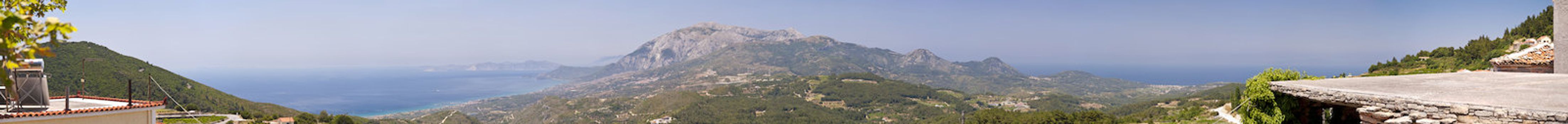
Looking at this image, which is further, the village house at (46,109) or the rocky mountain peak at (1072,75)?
the rocky mountain peak at (1072,75)

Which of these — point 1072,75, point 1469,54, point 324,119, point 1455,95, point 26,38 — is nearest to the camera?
point 26,38

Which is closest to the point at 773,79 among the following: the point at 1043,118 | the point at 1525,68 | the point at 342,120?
the point at 1043,118

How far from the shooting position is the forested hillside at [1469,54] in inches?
1318

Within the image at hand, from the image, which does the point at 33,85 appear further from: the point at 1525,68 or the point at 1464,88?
the point at 1525,68

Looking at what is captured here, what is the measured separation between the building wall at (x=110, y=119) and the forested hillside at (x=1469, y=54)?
37.9 m

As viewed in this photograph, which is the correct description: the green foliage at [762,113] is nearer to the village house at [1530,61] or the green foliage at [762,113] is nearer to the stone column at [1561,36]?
the village house at [1530,61]

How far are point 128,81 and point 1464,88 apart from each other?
65.6 meters

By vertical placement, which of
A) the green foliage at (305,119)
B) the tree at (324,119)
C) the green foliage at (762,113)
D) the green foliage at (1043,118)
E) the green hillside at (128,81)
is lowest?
the green foliage at (762,113)

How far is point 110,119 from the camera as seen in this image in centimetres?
792

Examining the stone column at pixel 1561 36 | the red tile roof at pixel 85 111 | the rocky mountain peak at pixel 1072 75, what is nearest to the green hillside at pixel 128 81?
the red tile roof at pixel 85 111

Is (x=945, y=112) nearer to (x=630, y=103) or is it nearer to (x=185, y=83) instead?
(x=630, y=103)

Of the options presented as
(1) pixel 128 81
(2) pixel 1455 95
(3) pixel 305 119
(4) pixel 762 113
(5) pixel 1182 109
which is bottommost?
(4) pixel 762 113

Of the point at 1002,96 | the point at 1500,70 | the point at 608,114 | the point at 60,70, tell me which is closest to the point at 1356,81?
the point at 1500,70

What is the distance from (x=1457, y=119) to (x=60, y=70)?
77.5 metres
